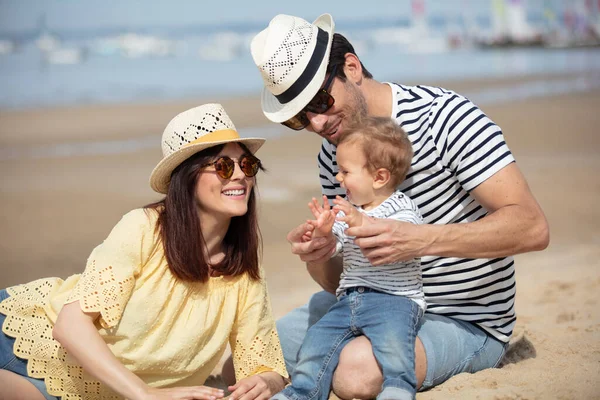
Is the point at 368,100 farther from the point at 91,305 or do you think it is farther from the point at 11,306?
the point at 11,306

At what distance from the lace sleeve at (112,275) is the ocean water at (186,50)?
1825 cm

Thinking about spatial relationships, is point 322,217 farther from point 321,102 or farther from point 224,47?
point 224,47

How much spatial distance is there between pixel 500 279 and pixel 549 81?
21.0m

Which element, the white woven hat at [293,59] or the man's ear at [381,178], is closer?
the man's ear at [381,178]

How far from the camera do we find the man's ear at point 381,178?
3.63 meters

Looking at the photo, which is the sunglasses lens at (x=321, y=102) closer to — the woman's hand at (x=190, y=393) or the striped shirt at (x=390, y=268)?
the striped shirt at (x=390, y=268)

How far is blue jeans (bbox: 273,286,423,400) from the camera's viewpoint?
348 cm

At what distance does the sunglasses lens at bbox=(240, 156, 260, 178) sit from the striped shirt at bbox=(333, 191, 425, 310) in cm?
47

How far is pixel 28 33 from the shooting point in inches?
1679

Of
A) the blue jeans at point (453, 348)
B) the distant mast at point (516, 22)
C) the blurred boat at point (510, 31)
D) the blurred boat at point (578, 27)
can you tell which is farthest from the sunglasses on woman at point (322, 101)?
the distant mast at point (516, 22)

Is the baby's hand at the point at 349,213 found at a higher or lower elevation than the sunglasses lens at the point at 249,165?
lower

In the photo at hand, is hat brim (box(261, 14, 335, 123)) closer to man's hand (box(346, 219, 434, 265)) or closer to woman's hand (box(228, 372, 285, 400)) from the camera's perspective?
man's hand (box(346, 219, 434, 265))

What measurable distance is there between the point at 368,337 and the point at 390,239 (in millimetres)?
537

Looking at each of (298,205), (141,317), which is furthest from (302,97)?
(298,205)
